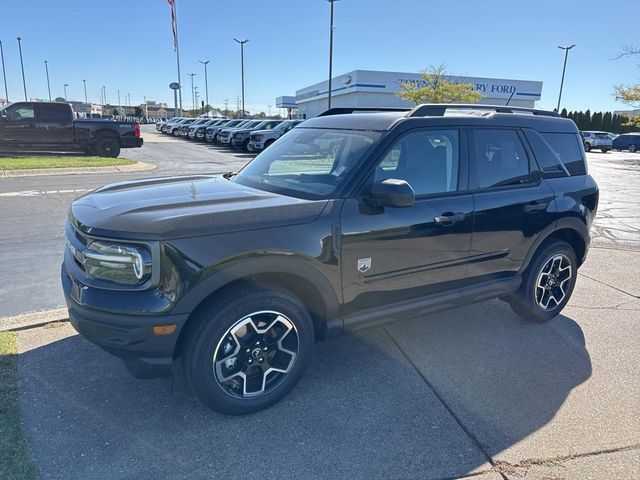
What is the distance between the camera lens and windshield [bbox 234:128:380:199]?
3309 millimetres

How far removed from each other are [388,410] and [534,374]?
124 cm

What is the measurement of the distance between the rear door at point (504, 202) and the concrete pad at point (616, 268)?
2.13 m

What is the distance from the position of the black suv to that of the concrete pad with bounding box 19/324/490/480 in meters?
0.25

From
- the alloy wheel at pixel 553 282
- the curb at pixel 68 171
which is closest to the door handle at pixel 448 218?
the alloy wheel at pixel 553 282

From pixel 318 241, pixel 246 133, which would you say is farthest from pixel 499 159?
pixel 246 133

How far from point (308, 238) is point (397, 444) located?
4.19 ft

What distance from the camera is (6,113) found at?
1670 centimetres

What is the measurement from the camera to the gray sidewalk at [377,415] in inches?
101

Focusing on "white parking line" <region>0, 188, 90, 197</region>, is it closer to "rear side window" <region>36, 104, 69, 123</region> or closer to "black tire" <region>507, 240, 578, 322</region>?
"rear side window" <region>36, 104, 69, 123</region>

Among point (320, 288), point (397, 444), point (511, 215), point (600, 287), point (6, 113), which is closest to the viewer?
point (397, 444)

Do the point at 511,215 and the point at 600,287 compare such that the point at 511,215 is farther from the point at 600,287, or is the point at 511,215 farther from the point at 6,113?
the point at 6,113

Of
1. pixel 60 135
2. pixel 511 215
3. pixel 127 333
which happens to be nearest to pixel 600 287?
pixel 511 215

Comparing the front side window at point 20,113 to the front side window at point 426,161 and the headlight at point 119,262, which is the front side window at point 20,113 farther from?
the front side window at point 426,161

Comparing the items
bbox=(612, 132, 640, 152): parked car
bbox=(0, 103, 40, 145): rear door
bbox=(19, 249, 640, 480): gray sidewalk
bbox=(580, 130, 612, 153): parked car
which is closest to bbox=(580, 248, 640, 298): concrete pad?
bbox=(19, 249, 640, 480): gray sidewalk
